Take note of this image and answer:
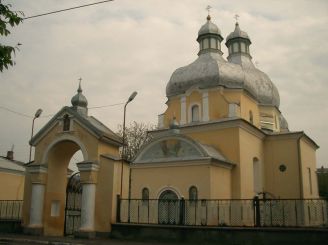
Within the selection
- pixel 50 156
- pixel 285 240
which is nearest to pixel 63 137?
pixel 50 156

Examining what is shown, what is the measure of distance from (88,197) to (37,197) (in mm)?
3084

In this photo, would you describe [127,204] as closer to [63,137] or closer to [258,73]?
[63,137]

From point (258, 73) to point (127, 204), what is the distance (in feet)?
58.0

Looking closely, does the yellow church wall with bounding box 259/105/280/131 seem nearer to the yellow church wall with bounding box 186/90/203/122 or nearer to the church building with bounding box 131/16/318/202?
the church building with bounding box 131/16/318/202

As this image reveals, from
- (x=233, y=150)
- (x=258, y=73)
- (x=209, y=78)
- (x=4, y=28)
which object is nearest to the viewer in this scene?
(x=4, y=28)

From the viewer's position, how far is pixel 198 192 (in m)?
19.4

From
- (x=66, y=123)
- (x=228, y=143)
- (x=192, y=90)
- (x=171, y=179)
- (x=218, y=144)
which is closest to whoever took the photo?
(x=66, y=123)

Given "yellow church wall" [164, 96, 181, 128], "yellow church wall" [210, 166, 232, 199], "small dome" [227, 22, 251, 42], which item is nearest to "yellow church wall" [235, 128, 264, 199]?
"yellow church wall" [210, 166, 232, 199]

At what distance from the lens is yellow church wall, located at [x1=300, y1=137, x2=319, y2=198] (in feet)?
82.2

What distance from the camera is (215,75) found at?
80.0ft

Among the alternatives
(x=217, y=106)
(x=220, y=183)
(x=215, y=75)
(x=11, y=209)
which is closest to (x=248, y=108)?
(x=217, y=106)

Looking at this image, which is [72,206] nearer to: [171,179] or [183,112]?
[171,179]

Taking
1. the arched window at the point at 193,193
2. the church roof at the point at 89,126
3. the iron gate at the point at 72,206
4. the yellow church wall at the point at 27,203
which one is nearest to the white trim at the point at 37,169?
the yellow church wall at the point at 27,203

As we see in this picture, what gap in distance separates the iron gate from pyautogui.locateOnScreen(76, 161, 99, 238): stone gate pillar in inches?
88.8
